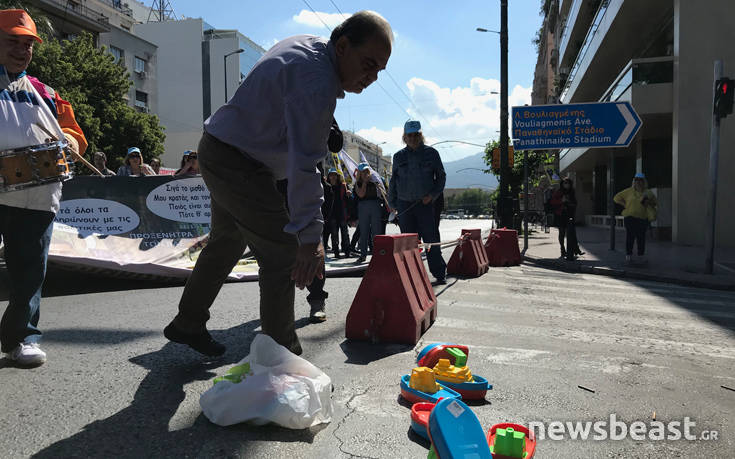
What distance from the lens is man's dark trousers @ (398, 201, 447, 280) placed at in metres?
6.80

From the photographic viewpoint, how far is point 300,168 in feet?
7.13

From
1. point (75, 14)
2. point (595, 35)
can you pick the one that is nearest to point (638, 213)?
point (595, 35)

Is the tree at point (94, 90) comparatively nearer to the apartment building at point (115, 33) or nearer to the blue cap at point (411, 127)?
the apartment building at point (115, 33)

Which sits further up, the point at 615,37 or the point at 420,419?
the point at 615,37

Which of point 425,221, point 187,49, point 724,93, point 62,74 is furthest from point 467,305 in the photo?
point 187,49

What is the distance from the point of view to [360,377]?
295 centimetres

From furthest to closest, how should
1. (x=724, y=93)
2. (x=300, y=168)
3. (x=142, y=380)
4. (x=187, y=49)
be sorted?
(x=187, y=49) < (x=724, y=93) < (x=142, y=380) < (x=300, y=168)

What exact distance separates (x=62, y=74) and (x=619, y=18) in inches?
1054

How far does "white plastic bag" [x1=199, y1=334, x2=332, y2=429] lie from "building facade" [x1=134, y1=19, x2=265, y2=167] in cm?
7709

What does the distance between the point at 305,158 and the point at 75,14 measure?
42.7m

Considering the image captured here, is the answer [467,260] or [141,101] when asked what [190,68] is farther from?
[467,260]

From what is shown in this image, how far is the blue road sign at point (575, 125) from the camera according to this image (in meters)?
11.5

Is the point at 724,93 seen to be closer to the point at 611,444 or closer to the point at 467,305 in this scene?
the point at 467,305

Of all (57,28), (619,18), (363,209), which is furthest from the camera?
(57,28)
